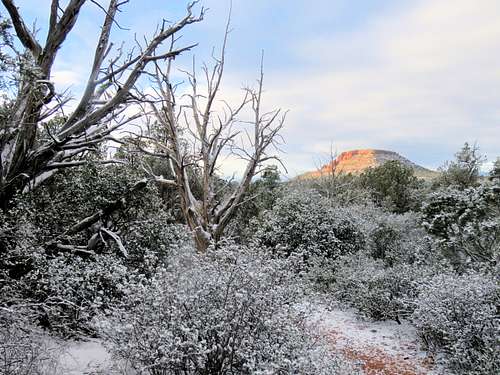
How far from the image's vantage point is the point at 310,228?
11805 millimetres

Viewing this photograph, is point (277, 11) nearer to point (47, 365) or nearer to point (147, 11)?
point (147, 11)

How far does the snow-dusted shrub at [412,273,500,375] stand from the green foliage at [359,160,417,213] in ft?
49.5

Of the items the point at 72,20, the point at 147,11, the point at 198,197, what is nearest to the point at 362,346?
the point at 72,20

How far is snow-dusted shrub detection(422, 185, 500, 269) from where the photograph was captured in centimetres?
721

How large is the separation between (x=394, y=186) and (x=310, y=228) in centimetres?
1173

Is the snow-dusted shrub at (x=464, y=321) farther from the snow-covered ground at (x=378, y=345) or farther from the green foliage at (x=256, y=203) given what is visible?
the green foliage at (x=256, y=203)

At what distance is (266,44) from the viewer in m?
11.3

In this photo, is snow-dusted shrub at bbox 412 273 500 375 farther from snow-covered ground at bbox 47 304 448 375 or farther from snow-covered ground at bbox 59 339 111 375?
snow-covered ground at bbox 59 339 111 375

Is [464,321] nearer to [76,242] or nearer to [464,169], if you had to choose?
[76,242]

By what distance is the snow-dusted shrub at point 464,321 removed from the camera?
4969 mm

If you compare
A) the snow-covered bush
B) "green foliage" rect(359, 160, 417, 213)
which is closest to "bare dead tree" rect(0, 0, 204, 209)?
the snow-covered bush

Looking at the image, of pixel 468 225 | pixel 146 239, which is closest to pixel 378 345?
pixel 468 225

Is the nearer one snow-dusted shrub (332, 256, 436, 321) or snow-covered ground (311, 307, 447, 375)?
snow-covered ground (311, 307, 447, 375)

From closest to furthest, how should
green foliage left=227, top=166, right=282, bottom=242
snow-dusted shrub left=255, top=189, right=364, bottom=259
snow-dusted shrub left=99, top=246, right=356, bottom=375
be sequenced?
1. snow-dusted shrub left=99, top=246, right=356, bottom=375
2. snow-dusted shrub left=255, top=189, right=364, bottom=259
3. green foliage left=227, top=166, right=282, bottom=242
